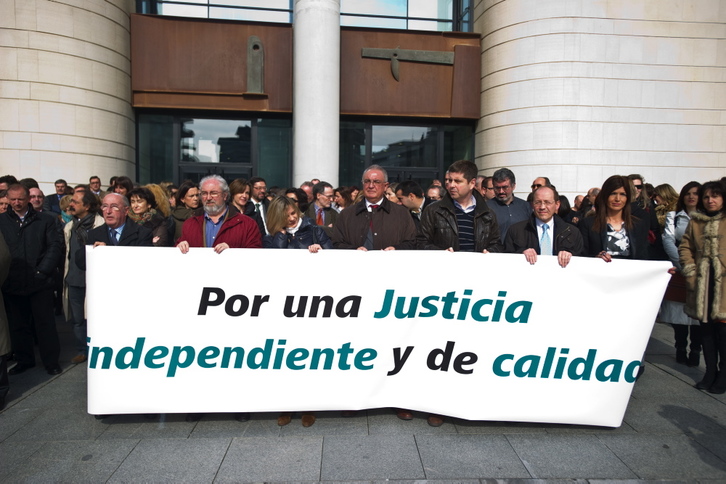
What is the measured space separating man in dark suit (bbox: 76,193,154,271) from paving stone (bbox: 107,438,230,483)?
80.2 inches

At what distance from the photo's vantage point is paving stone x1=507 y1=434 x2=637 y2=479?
129 inches

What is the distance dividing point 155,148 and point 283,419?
11.7 meters

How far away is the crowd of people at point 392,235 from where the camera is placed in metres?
4.45

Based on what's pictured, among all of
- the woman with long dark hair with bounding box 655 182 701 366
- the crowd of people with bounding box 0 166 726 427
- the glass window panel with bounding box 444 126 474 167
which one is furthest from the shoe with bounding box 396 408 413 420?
the glass window panel with bounding box 444 126 474 167

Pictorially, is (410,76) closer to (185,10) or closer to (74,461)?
(185,10)

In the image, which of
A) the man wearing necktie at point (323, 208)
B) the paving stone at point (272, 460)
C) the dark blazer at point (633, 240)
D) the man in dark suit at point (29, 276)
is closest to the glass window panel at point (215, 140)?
the man wearing necktie at point (323, 208)

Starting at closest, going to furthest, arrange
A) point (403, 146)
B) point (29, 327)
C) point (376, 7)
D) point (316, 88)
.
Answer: point (29, 327) → point (316, 88) → point (376, 7) → point (403, 146)

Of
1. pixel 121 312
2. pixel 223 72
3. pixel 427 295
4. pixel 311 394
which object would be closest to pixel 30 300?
pixel 121 312

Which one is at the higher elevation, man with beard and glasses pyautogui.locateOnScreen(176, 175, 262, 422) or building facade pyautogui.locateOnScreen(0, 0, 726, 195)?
building facade pyautogui.locateOnScreen(0, 0, 726, 195)

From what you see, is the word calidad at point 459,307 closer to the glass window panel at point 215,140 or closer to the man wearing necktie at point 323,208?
the man wearing necktie at point 323,208

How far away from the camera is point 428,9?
14.1 m

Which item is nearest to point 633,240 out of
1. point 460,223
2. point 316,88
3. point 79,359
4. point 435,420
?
point 460,223

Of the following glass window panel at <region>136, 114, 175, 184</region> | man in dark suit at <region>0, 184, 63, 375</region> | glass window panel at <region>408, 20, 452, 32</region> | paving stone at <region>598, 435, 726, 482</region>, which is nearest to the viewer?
paving stone at <region>598, 435, 726, 482</region>

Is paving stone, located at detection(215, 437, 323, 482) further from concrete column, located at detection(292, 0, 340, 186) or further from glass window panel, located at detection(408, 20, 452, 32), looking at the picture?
glass window panel, located at detection(408, 20, 452, 32)
